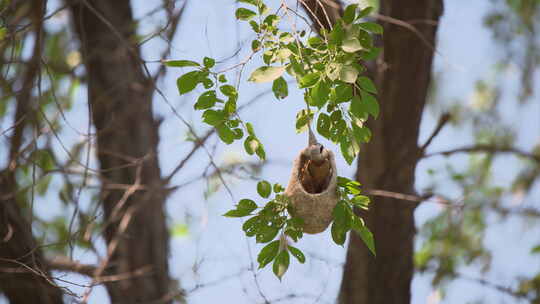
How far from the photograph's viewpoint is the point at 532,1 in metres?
5.78

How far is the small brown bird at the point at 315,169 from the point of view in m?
2.62

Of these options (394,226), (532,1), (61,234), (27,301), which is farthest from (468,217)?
(27,301)

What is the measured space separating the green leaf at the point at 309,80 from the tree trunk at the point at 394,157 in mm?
1830

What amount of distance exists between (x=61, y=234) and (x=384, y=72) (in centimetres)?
252

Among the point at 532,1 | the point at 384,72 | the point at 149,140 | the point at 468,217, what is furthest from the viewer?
the point at 468,217

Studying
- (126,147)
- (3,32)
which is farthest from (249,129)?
(126,147)

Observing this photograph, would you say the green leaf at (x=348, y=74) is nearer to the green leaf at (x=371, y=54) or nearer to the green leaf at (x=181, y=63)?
the green leaf at (x=371, y=54)

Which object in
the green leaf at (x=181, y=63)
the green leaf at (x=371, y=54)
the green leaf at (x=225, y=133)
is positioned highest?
the green leaf at (x=371, y=54)

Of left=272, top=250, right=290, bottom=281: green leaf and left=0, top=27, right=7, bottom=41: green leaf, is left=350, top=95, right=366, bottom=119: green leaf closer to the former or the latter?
left=272, top=250, right=290, bottom=281: green leaf

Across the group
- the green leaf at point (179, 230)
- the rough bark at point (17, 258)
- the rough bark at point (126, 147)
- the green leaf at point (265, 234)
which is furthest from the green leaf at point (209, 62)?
the green leaf at point (179, 230)

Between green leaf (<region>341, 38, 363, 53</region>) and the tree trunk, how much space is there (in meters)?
1.82

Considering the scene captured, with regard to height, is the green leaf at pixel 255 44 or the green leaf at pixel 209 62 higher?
the green leaf at pixel 255 44

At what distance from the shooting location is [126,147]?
4812 millimetres

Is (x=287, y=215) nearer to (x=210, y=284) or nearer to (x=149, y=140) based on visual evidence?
(x=210, y=284)
